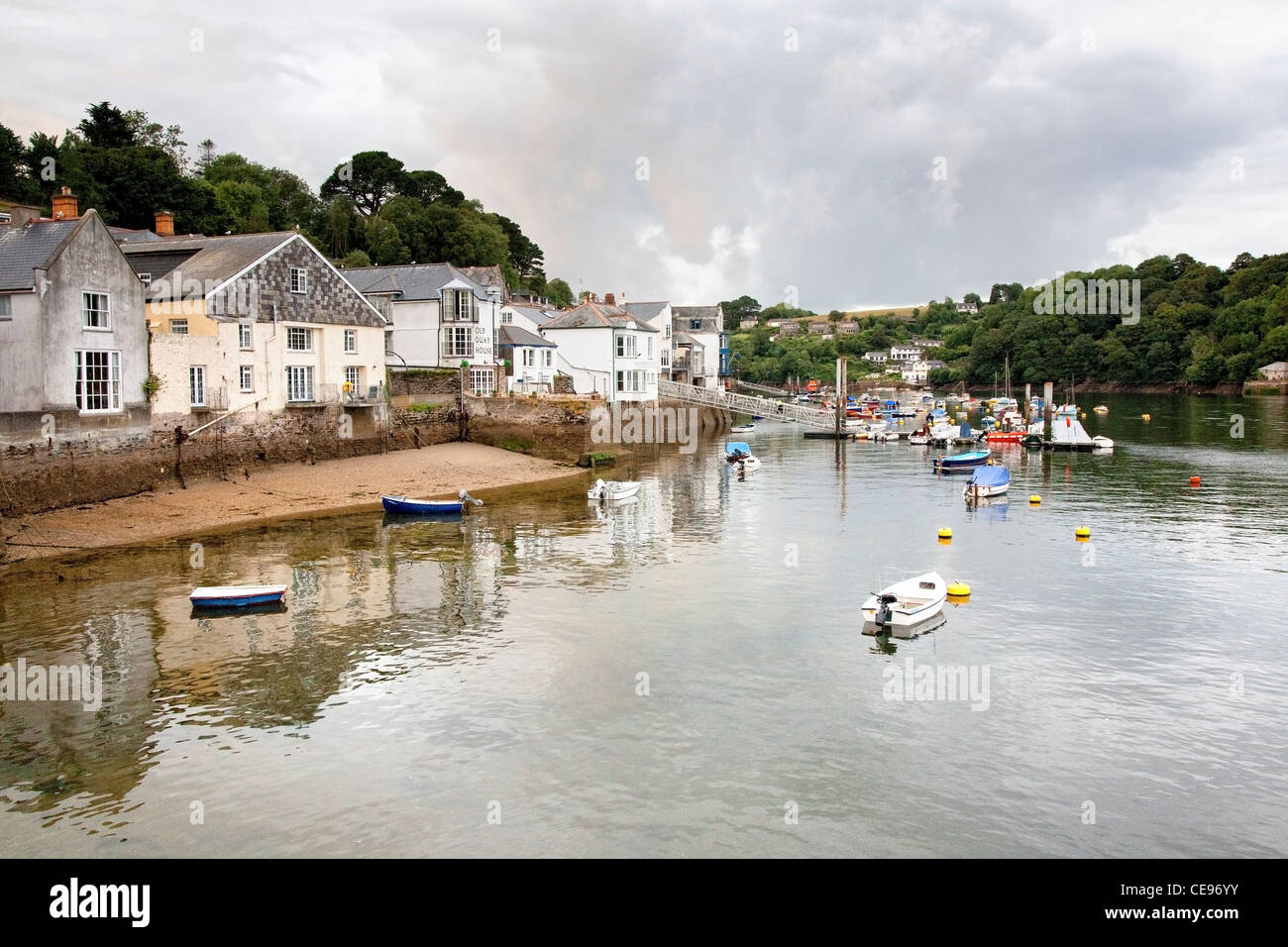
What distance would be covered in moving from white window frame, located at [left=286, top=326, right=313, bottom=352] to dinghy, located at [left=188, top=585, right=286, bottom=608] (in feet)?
76.8

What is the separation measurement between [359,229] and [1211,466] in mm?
76611

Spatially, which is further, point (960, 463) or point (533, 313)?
point (533, 313)

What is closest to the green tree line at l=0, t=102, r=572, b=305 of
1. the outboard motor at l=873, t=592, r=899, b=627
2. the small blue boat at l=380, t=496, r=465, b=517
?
the small blue boat at l=380, t=496, r=465, b=517

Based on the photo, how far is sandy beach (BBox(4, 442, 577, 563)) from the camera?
109 ft

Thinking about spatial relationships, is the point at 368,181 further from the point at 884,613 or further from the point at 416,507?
the point at 884,613

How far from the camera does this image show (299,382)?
48844 mm

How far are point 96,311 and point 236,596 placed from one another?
1700 cm

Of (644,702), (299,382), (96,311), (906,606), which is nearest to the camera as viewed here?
(644,702)

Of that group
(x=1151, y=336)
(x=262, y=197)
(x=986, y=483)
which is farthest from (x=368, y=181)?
(x=1151, y=336)

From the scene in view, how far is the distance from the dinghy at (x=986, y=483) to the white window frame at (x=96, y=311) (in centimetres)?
3809
